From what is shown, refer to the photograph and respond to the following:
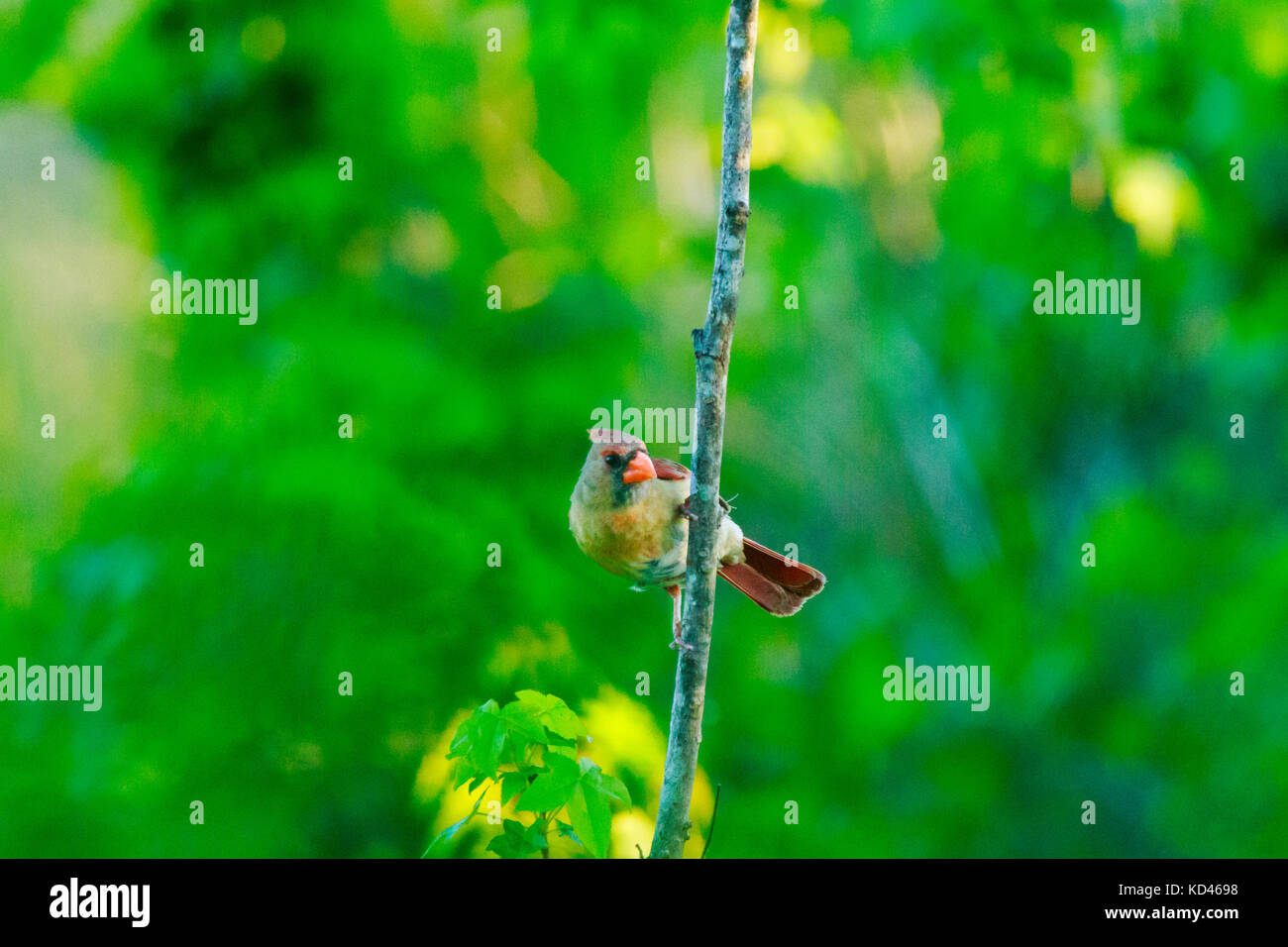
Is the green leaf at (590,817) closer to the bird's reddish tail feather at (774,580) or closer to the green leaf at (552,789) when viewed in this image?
the green leaf at (552,789)

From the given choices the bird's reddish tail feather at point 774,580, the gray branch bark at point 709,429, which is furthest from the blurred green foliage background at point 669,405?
the gray branch bark at point 709,429

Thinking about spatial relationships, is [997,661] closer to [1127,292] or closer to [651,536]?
[1127,292]

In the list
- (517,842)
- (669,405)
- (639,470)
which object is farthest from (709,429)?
(669,405)

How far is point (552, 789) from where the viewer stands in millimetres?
1775

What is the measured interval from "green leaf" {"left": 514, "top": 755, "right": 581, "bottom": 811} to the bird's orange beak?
68 cm

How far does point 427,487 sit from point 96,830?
1607 millimetres

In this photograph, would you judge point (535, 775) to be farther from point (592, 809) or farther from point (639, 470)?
point (639, 470)

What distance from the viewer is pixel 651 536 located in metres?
2.43

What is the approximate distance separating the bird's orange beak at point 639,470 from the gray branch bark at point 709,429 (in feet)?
1.29

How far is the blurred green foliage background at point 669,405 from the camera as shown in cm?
377

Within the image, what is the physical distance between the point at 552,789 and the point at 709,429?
1.96ft

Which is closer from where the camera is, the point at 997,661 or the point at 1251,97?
the point at 1251,97

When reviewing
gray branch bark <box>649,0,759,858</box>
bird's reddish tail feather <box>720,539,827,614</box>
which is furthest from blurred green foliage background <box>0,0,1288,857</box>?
gray branch bark <box>649,0,759,858</box>

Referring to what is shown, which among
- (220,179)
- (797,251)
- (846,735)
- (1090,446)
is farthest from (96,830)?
(1090,446)
